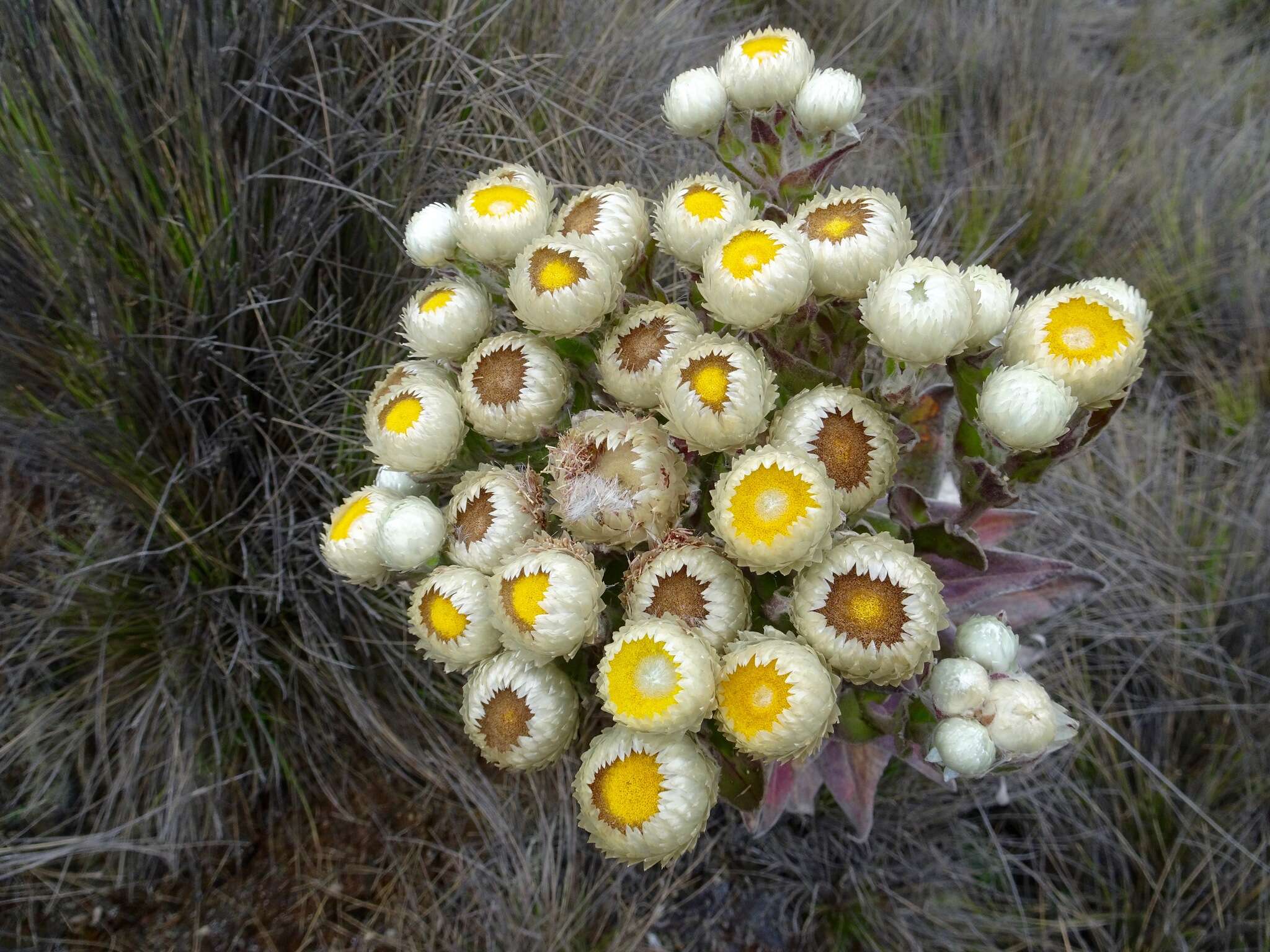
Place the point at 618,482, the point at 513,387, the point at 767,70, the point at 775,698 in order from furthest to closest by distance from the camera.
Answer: the point at 767,70, the point at 513,387, the point at 618,482, the point at 775,698

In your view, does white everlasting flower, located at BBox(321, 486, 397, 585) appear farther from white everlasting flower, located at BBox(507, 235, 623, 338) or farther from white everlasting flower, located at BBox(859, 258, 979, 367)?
white everlasting flower, located at BBox(859, 258, 979, 367)

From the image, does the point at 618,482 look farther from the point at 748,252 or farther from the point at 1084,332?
the point at 1084,332

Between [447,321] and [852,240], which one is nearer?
[852,240]

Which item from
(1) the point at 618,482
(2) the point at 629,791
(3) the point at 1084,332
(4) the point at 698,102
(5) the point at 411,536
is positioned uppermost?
(4) the point at 698,102

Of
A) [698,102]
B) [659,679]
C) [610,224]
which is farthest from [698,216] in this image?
[659,679]

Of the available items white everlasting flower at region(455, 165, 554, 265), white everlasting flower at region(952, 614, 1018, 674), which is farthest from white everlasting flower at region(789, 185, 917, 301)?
white everlasting flower at region(952, 614, 1018, 674)

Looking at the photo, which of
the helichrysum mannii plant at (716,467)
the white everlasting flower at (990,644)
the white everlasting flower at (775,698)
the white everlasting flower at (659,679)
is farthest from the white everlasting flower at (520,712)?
the white everlasting flower at (990,644)

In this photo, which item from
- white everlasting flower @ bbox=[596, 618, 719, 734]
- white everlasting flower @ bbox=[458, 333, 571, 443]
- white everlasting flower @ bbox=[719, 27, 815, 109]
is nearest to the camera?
white everlasting flower @ bbox=[596, 618, 719, 734]
